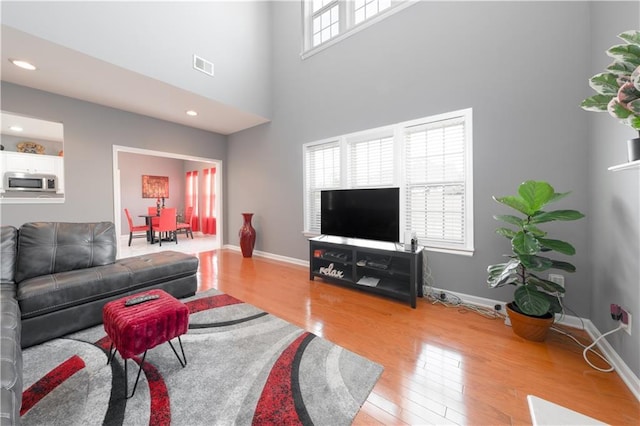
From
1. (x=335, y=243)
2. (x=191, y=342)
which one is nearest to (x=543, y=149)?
(x=335, y=243)

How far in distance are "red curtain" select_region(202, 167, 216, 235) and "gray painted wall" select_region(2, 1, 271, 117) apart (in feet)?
13.5

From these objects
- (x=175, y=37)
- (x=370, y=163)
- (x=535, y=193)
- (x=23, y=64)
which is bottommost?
(x=535, y=193)

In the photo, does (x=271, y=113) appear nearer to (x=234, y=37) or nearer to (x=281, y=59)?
(x=281, y=59)

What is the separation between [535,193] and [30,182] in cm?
597

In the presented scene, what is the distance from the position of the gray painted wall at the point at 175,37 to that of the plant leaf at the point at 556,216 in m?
4.18

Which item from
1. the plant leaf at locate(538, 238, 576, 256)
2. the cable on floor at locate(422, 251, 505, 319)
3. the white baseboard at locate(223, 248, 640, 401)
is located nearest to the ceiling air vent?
the cable on floor at locate(422, 251, 505, 319)

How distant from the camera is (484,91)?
2477mm

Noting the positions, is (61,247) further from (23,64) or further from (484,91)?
(484,91)

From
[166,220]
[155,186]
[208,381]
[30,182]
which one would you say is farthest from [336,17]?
[155,186]

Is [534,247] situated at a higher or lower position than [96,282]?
higher

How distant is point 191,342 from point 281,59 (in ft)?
15.2

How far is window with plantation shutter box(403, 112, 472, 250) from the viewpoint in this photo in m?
2.63

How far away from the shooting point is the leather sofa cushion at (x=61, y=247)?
2.13 meters

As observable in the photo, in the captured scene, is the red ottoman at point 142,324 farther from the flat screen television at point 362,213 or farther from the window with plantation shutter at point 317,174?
the window with plantation shutter at point 317,174
